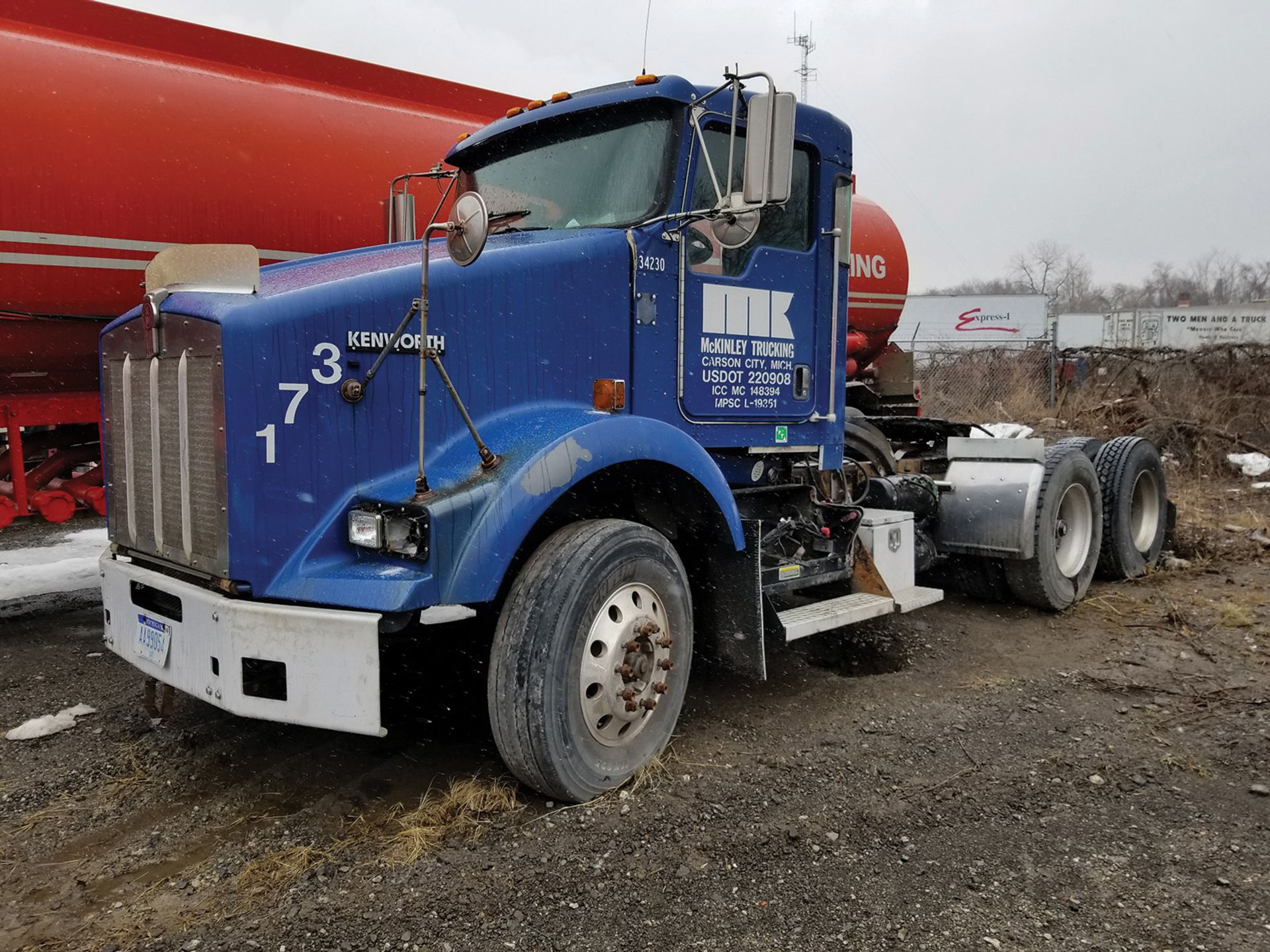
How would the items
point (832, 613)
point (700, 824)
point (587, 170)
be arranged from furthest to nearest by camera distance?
point (832, 613) < point (587, 170) < point (700, 824)

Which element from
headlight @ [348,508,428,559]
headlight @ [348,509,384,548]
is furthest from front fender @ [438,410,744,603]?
headlight @ [348,509,384,548]

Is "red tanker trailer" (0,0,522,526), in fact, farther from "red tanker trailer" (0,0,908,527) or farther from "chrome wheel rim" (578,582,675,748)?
"chrome wheel rim" (578,582,675,748)

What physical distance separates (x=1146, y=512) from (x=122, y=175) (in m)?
7.17

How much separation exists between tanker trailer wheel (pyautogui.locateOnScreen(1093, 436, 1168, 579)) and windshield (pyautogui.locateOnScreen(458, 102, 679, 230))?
178 inches

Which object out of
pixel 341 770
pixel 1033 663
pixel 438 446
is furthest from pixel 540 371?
pixel 1033 663

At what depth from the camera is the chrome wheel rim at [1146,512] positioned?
24.0ft

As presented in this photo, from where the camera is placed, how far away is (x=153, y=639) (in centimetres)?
329

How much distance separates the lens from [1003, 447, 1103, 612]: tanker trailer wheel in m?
5.99

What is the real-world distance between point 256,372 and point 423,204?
289 cm

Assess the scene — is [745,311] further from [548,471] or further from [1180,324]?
[1180,324]

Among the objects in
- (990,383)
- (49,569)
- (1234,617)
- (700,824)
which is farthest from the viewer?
(990,383)

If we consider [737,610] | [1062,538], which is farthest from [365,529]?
[1062,538]

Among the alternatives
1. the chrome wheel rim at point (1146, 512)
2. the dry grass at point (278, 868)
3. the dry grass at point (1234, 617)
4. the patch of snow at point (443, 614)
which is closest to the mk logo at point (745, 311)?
the patch of snow at point (443, 614)

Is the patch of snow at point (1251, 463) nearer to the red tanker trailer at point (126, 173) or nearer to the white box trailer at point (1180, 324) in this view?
the red tanker trailer at point (126, 173)
